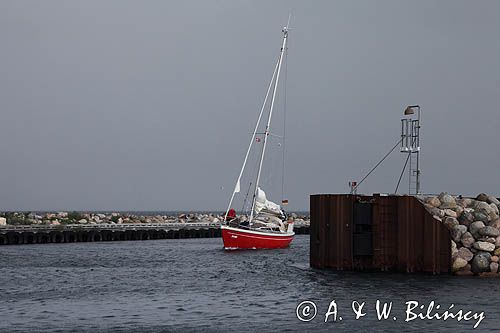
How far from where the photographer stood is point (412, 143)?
A: 4625cm

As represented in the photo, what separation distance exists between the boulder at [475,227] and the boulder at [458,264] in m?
1.42

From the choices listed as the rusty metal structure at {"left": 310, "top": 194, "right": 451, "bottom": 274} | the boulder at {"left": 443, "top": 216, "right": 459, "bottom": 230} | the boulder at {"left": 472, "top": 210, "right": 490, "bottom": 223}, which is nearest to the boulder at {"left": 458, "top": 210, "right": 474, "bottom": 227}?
the boulder at {"left": 472, "top": 210, "right": 490, "bottom": 223}

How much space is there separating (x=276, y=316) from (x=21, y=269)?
26915 millimetres

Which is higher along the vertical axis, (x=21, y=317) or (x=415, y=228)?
(x=415, y=228)

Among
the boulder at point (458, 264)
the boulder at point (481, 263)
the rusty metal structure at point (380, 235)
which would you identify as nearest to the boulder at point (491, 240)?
the boulder at point (481, 263)

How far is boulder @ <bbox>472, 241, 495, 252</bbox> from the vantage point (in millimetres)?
40312

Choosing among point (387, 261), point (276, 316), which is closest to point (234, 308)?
point (276, 316)

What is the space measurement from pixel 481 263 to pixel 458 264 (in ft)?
3.90

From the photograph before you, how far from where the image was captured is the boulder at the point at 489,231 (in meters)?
40.4

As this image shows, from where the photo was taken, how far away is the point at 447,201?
42469 mm

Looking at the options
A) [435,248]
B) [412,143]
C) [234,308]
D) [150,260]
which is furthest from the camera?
[150,260]

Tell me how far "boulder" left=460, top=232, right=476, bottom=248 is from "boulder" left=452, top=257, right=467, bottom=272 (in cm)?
76

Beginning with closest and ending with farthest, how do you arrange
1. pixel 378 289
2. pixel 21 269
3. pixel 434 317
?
pixel 434 317 < pixel 378 289 < pixel 21 269

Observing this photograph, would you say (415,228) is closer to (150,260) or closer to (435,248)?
(435,248)
